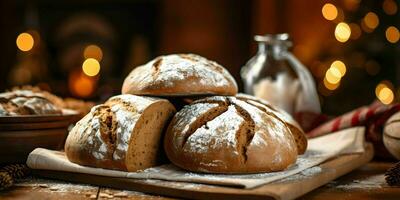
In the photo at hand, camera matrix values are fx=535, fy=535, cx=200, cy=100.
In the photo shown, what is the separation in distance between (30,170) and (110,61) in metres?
4.63

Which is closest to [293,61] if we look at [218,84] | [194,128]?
[218,84]

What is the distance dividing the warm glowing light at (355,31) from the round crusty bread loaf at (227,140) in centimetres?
339

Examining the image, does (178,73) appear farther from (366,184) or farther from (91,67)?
(91,67)

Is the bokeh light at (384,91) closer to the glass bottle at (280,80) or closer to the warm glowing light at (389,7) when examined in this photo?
the warm glowing light at (389,7)

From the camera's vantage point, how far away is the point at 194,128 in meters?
1.43

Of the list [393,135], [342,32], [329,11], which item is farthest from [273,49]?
[329,11]

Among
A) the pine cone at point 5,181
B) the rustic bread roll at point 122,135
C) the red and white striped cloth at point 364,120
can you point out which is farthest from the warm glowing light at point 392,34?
the pine cone at point 5,181

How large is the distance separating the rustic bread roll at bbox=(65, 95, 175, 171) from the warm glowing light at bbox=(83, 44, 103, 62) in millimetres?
4642

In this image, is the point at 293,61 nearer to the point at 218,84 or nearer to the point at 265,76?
the point at 265,76

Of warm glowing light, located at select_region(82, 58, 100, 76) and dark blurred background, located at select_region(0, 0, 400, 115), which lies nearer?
dark blurred background, located at select_region(0, 0, 400, 115)

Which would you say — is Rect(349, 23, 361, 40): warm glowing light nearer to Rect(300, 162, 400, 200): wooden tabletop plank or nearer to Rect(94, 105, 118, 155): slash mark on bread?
Rect(300, 162, 400, 200): wooden tabletop plank

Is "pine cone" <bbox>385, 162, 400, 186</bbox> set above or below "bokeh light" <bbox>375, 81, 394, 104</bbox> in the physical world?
above

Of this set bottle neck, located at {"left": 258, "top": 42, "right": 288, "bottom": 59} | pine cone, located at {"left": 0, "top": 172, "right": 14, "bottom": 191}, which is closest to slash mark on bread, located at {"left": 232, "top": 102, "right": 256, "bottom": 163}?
pine cone, located at {"left": 0, "top": 172, "right": 14, "bottom": 191}

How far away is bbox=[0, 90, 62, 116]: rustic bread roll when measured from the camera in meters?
1.62
